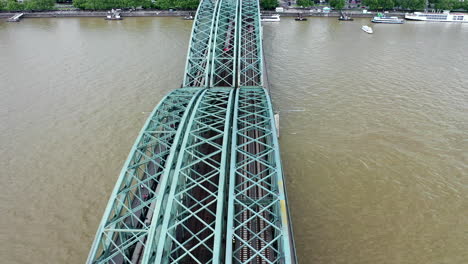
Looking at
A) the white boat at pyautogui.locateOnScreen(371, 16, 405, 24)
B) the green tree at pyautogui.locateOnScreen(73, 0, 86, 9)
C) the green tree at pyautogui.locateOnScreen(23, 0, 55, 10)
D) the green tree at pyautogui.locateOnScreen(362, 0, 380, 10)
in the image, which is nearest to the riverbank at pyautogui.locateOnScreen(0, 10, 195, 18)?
the green tree at pyautogui.locateOnScreen(23, 0, 55, 10)

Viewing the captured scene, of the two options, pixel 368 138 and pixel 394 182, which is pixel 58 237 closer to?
pixel 394 182

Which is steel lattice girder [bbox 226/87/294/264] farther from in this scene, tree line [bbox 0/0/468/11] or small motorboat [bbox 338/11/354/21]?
tree line [bbox 0/0/468/11]

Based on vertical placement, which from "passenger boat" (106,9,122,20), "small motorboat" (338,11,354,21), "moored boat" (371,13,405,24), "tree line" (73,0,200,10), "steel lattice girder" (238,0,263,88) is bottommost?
"steel lattice girder" (238,0,263,88)

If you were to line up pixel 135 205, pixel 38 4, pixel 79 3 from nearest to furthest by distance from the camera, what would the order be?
1. pixel 135 205
2. pixel 38 4
3. pixel 79 3

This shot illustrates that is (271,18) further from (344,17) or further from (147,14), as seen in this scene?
(147,14)

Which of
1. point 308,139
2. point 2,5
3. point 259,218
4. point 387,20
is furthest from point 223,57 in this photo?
point 2,5

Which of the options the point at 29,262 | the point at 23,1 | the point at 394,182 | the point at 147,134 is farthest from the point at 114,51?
the point at 23,1
